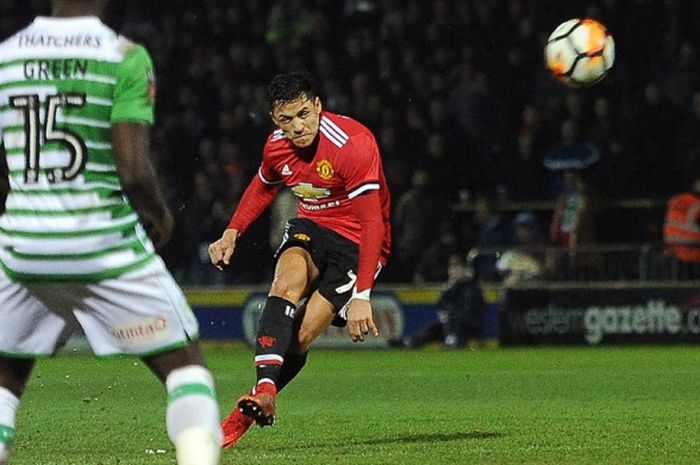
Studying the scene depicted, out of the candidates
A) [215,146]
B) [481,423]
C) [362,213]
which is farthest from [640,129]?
[362,213]

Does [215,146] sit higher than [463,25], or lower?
lower

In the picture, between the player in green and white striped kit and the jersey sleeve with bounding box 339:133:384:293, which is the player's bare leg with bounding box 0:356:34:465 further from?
the jersey sleeve with bounding box 339:133:384:293

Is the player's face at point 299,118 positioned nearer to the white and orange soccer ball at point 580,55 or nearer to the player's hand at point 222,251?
the player's hand at point 222,251

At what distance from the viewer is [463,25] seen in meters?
20.4

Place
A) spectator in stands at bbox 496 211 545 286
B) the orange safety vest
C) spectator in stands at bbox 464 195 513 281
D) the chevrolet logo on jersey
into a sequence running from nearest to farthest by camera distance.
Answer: the chevrolet logo on jersey < the orange safety vest < spectator in stands at bbox 496 211 545 286 < spectator in stands at bbox 464 195 513 281

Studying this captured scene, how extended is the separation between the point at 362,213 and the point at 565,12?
1134 cm

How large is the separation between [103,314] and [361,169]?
3.54 m

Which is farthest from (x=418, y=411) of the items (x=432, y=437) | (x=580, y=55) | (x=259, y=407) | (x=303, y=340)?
(x=580, y=55)

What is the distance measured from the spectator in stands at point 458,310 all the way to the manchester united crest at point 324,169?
363 inches

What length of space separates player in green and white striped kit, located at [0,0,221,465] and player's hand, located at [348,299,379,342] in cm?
238

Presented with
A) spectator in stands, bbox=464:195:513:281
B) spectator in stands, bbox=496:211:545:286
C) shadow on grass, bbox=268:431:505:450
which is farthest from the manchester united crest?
spectator in stands, bbox=464:195:513:281

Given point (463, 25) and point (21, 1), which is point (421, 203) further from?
point (21, 1)

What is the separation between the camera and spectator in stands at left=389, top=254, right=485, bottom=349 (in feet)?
59.7

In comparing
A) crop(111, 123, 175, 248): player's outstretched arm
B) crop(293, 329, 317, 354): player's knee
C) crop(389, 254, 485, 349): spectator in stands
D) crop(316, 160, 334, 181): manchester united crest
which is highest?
crop(111, 123, 175, 248): player's outstretched arm
